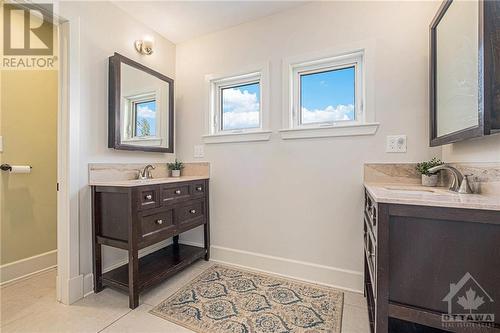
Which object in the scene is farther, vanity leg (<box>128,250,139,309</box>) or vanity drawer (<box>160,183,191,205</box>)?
vanity drawer (<box>160,183,191,205</box>)

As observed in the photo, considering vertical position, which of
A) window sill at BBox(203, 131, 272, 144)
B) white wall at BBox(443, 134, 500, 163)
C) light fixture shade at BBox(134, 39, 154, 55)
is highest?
light fixture shade at BBox(134, 39, 154, 55)

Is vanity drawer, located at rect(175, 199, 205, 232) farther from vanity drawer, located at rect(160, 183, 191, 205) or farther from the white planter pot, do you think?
the white planter pot

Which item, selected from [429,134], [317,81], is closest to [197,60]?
[317,81]

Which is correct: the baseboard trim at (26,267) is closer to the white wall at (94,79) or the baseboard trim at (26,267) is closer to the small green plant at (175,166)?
the white wall at (94,79)

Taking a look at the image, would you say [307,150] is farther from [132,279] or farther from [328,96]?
[132,279]

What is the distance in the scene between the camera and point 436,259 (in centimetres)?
90

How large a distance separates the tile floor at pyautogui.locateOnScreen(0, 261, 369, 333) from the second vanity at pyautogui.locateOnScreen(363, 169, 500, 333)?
24.7 inches

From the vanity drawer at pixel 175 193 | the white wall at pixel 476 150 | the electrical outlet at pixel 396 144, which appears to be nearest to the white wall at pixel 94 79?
the vanity drawer at pixel 175 193

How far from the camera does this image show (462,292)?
87cm

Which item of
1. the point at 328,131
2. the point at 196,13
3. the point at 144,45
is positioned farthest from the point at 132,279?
the point at 196,13

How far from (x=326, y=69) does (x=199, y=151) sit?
1.54 meters

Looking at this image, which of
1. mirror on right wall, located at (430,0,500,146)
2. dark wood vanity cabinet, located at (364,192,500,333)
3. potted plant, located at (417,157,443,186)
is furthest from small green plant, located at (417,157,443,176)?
dark wood vanity cabinet, located at (364,192,500,333)

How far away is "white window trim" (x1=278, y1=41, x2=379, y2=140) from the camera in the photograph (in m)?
1.80

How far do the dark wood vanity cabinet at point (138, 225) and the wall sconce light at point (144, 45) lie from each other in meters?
1.39
